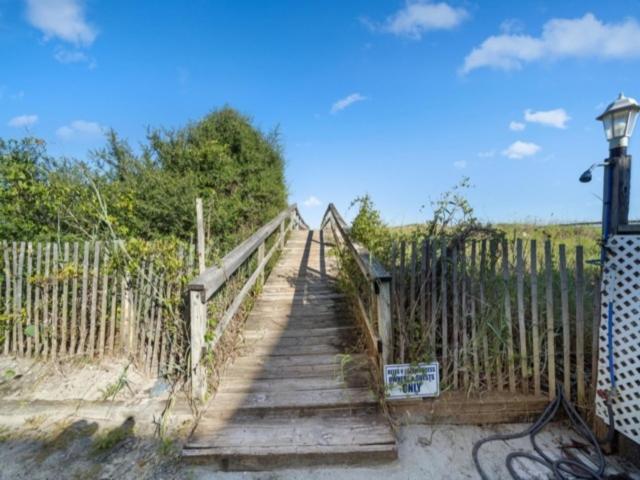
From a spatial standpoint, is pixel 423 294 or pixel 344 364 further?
pixel 344 364

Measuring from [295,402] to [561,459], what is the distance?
1.81 meters

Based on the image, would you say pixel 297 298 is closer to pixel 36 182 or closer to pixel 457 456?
pixel 457 456

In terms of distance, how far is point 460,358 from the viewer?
2.46 metres

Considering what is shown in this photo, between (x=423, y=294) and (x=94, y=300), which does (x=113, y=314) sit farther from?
(x=423, y=294)

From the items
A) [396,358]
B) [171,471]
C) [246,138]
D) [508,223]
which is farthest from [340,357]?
[246,138]

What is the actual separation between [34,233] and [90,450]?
11.3ft

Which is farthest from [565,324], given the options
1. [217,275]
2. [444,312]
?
[217,275]

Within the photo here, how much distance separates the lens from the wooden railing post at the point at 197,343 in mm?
2260

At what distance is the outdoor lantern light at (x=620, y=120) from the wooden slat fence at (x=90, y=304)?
3.64m

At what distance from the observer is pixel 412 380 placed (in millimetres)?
2311

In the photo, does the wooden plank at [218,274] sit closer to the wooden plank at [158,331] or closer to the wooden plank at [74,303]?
the wooden plank at [158,331]

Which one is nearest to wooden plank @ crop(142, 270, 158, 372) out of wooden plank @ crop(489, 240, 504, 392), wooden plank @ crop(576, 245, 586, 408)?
wooden plank @ crop(489, 240, 504, 392)

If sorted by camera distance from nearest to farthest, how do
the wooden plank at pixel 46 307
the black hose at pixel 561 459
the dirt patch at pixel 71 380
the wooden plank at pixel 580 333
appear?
the black hose at pixel 561 459, the wooden plank at pixel 580 333, the dirt patch at pixel 71 380, the wooden plank at pixel 46 307

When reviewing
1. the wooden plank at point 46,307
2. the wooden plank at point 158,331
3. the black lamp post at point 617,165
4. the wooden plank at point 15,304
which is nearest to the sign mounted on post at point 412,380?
the black lamp post at point 617,165
